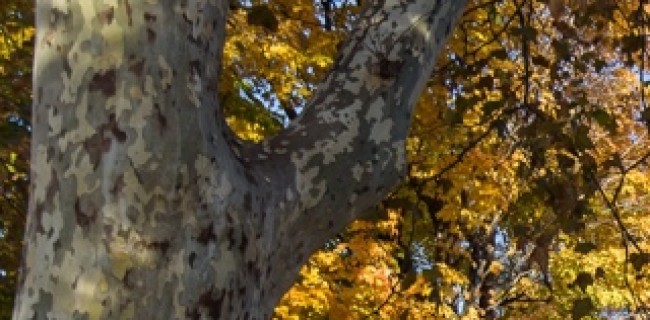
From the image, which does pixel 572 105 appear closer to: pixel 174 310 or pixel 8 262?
pixel 174 310

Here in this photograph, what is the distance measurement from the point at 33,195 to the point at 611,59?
8618 millimetres

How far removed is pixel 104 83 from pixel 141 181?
20 cm

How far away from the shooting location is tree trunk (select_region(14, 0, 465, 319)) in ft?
5.42

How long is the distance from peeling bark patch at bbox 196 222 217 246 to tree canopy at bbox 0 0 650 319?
72.6 inches

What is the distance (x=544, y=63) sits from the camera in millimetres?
4398

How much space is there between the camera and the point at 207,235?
67.7 inches

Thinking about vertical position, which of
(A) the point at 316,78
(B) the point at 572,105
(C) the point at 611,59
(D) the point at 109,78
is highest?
(C) the point at 611,59

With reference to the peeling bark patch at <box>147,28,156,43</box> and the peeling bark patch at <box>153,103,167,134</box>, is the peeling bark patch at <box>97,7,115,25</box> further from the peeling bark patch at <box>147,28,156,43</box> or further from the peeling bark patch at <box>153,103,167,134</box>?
the peeling bark patch at <box>153,103,167,134</box>

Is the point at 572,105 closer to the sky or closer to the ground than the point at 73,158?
closer to the sky

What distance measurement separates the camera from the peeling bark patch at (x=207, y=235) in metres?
1.71

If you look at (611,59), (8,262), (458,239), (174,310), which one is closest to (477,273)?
(458,239)

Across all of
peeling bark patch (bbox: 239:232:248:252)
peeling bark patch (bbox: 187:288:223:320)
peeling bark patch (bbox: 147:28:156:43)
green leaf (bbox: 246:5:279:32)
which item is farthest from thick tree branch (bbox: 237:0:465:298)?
green leaf (bbox: 246:5:279:32)

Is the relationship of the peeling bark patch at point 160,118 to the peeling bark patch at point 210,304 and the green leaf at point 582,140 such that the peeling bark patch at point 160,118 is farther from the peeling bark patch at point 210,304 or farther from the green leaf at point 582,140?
the green leaf at point 582,140

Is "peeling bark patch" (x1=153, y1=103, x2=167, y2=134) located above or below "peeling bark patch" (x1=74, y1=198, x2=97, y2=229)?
above
